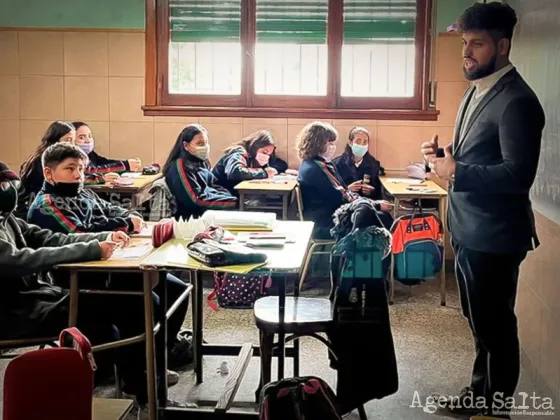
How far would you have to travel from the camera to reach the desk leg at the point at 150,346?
2.76m

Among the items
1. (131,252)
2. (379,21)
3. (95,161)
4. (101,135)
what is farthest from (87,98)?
(131,252)

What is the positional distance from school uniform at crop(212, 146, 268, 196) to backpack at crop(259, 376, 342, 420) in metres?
3.09

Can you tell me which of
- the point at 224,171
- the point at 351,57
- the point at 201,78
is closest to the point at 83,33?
the point at 201,78

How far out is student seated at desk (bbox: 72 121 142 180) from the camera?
5.45 metres

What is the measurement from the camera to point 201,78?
6043 mm

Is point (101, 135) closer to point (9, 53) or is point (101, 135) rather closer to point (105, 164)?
point (105, 164)

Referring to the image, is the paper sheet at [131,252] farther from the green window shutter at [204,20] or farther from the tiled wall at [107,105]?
the green window shutter at [204,20]

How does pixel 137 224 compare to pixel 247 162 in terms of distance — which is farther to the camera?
pixel 247 162

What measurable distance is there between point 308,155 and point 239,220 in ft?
6.54

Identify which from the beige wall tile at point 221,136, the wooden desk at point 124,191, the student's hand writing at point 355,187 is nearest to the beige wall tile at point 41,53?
the beige wall tile at point 221,136

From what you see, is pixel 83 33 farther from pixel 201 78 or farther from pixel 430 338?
pixel 430 338

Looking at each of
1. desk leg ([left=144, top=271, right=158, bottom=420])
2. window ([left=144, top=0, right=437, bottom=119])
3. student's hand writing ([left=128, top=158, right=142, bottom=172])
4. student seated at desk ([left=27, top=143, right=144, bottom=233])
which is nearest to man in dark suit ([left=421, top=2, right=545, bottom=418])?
desk leg ([left=144, top=271, right=158, bottom=420])

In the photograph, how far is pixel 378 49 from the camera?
5906 millimetres

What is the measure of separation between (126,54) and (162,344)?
134 inches
